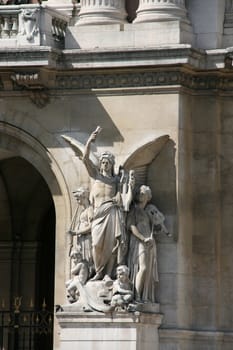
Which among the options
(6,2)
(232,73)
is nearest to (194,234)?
(232,73)

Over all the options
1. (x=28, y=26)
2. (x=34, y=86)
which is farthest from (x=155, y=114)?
(x=28, y=26)

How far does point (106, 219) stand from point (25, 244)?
567 centimetres

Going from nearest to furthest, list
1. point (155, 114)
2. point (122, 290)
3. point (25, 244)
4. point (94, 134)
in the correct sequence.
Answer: point (122, 290) → point (94, 134) → point (155, 114) → point (25, 244)

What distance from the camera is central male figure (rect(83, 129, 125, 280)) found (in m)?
36.1

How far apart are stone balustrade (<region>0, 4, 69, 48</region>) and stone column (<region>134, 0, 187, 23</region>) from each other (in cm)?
160

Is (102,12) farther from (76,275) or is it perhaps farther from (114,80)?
(76,275)

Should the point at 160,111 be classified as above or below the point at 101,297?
above

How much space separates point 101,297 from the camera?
118 ft

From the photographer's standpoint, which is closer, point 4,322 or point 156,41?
point 156,41

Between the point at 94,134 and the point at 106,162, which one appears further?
the point at 106,162

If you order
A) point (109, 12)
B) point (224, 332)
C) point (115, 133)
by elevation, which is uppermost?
point (109, 12)

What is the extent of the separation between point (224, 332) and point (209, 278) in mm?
1012

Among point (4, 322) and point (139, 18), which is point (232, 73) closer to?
point (139, 18)

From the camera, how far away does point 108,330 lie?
35.8 meters
